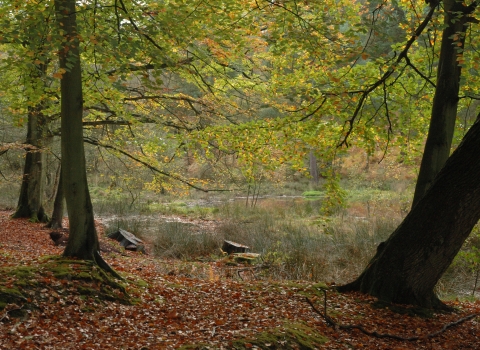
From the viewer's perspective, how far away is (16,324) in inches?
159

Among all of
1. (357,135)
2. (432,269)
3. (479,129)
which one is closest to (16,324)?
(432,269)

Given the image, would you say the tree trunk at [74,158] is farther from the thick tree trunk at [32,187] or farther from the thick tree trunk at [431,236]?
the thick tree trunk at [32,187]

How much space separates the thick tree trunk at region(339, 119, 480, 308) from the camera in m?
4.92

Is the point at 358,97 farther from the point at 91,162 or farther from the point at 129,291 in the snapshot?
the point at 91,162

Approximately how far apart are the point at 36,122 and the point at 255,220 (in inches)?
305

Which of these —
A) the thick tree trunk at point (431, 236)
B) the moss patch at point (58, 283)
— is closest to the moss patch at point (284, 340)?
the thick tree trunk at point (431, 236)

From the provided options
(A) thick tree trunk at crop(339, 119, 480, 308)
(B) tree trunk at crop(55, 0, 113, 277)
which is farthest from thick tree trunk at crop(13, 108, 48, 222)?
(A) thick tree trunk at crop(339, 119, 480, 308)

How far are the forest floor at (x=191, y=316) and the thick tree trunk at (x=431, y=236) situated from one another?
0.26 metres

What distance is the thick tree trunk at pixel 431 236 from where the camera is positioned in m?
4.92

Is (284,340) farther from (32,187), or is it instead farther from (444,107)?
(32,187)

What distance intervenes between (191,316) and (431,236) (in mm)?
2918

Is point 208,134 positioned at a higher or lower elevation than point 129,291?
higher

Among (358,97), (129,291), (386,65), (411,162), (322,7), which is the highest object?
(322,7)

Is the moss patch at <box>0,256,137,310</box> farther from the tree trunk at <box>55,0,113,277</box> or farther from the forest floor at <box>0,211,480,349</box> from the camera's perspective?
the tree trunk at <box>55,0,113,277</box>
